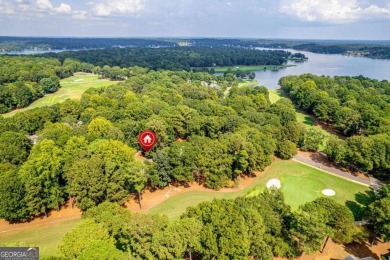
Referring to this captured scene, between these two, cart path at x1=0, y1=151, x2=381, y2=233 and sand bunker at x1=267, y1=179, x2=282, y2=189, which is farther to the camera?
sand bunker at x1=267, y1=179, x2=282, y2=189

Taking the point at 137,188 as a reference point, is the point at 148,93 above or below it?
above

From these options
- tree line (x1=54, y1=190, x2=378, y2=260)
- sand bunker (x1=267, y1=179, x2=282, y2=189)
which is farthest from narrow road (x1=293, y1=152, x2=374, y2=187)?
tree line (x1=54, y1=190, x2=378, y2=260)

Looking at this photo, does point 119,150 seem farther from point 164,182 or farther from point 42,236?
point 42,236

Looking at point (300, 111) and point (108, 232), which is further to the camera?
point (300, 111)

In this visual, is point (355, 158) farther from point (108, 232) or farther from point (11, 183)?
point (11, 183)

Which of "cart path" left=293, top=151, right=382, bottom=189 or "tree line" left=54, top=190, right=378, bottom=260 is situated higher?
"tree line" left=54, top=190, right=378, bottom=260

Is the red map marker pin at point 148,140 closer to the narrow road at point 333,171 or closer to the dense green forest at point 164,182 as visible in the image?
the dense green forest at point 164,182

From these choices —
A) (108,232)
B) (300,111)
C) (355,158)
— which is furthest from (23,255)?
(300,111)

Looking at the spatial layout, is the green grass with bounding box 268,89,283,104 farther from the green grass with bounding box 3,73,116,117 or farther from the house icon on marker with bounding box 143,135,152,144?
the green grass with bounding box 3,73,116,117
